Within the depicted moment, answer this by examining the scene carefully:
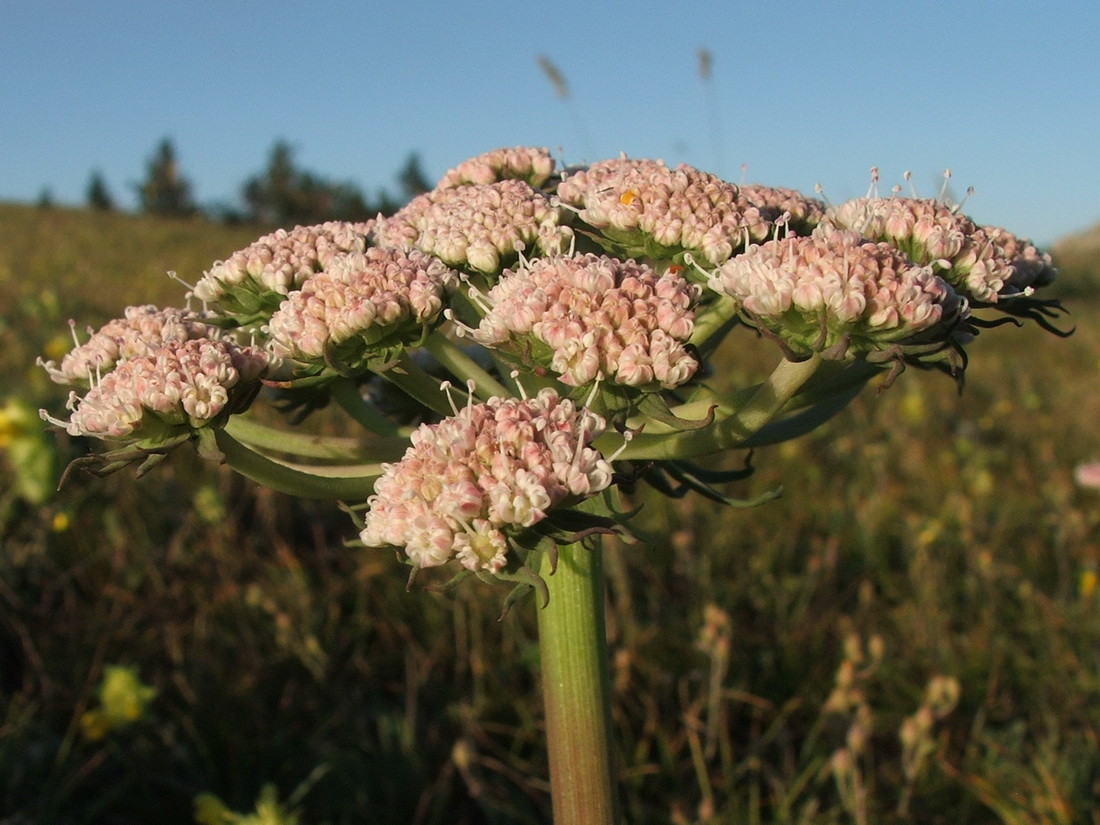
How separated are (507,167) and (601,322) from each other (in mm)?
999

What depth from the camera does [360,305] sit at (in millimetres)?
1712

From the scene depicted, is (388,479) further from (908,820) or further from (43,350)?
(43,350)

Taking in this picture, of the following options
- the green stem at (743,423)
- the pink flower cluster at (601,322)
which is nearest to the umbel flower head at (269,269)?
the pink flower cluster at (601,322)

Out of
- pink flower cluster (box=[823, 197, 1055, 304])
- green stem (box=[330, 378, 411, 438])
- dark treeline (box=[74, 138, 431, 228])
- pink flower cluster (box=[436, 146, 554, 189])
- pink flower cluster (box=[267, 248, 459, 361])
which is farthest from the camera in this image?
dark treeline (box=[74, 138, 431, 228])

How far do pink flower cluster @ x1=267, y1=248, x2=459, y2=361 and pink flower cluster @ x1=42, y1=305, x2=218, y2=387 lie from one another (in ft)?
0.96

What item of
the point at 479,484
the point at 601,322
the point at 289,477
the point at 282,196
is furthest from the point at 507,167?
the point at 282,196

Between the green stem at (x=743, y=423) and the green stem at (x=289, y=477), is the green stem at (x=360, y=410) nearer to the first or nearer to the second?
the green stem at (x=289, y=477)

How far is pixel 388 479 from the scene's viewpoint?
1.56 m

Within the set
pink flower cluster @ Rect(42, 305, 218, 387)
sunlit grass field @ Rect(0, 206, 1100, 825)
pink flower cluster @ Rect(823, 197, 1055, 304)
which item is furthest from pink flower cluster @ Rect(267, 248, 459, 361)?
sunlit grass field @ Rect(0, 206, 1100, 825)

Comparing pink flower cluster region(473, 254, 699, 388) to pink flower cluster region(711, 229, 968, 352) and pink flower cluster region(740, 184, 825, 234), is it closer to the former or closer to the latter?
pink flower cluster region(711, 229, 968, 352)

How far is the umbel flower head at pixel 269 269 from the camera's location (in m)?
1.99

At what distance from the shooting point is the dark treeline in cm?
4762

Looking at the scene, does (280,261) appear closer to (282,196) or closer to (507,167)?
(507,167)

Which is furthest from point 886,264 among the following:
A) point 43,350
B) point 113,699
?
point 43,350
